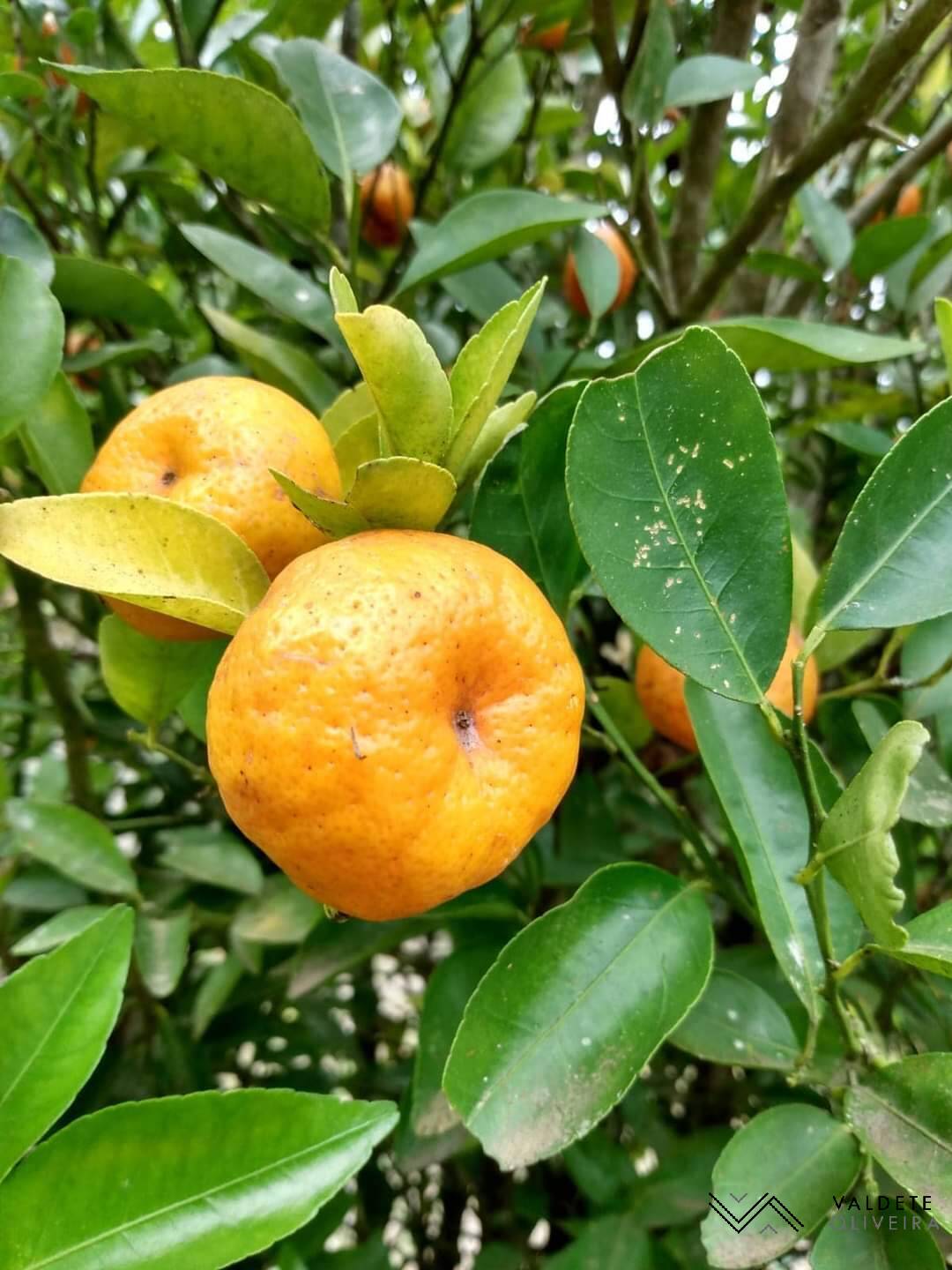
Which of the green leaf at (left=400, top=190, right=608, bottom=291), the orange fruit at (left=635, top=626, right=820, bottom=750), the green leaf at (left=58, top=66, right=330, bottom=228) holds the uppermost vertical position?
the green leaf at (left=58, top=66, right=330, bottom=228)

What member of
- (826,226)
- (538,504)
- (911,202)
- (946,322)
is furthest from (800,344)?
(911,202)

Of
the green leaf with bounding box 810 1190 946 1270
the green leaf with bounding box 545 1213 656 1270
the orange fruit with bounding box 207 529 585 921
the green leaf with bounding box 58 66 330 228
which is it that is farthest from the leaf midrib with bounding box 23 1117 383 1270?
the green leaf with bounding box 58 66 330 228

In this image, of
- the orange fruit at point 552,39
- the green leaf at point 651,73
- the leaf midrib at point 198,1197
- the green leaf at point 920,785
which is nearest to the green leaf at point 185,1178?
the leaf midrib at point 198,1197

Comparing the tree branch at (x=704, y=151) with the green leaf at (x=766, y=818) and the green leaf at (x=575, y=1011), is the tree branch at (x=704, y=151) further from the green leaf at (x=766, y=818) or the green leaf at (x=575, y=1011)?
the green leaf at (x=575, y=1011)

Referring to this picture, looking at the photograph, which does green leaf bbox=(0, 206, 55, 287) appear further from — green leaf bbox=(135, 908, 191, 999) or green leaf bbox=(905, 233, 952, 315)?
green leaf bbox=(905, 233, 952, 315)

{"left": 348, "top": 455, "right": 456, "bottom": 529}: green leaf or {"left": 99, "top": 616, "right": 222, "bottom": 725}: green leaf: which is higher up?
{"left": 348, "top": 455, "right": 456, "bottom": 529}: green leaf

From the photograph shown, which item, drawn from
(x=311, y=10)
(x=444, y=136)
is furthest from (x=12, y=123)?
(x=444, y=136)

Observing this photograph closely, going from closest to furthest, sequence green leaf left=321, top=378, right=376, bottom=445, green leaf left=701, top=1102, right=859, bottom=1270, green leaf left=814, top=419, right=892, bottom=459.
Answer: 1. green leaf left=701, top=1102, right=859, bottom=1270
2. green leaf left=321, top=378, right=376, bottom=445
3. green leaf left=814, top=419, right=892, bottom=459

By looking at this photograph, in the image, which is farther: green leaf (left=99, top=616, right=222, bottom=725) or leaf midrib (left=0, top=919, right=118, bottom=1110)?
green leaf (left=99, top=616, right=222, bottom=725)

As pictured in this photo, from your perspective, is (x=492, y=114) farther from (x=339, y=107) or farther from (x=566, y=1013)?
(x=566, y=1013)
